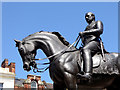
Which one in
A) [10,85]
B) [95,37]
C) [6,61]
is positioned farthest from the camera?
[6,61]

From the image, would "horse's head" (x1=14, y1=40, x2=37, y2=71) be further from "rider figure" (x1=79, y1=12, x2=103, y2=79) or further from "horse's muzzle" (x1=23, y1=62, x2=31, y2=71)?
"rider figure" (x1=79, y1=12, x2=103, y2=79)

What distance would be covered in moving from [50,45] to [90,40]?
120 cm

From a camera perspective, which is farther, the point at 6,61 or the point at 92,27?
the point at 6,61

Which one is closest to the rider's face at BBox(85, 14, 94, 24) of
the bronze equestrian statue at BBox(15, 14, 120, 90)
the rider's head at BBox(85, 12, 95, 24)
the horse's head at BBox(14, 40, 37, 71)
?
the rider's head at BBox(85, 12, 95, 24)

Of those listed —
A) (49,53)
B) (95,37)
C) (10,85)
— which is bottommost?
(10,85)

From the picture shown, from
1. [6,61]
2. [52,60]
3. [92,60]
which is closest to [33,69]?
[52,60]

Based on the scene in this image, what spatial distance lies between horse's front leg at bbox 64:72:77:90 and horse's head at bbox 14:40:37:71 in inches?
45.7

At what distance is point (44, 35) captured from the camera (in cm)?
706

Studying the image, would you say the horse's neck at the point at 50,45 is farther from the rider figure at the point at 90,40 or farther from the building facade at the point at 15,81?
the building facade at the point at 15,81

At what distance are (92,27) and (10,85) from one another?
23129mm

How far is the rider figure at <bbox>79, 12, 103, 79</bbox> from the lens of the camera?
6449 mm

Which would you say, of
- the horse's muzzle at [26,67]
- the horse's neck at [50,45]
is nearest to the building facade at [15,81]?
the horse's muzzle at [26,67]

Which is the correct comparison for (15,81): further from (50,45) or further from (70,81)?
(70,81)

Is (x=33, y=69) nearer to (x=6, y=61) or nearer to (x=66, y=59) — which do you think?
(x=66, y=59)
